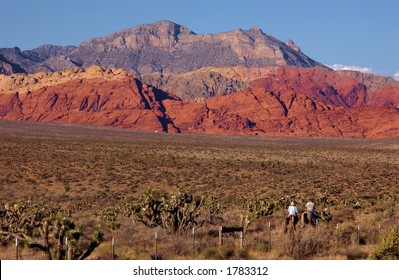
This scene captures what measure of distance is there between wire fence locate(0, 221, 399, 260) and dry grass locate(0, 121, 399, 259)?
0.04 m

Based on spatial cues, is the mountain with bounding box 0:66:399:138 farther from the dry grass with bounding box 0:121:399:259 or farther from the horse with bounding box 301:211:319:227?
the horse with bounding box 301:211:319:227

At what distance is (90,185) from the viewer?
42.7 metres

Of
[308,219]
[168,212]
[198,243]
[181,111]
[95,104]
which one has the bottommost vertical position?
[198,243]

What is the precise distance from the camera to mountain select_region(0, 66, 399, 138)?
150375 mm

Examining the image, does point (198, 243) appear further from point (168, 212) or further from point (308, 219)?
point (308, 219)

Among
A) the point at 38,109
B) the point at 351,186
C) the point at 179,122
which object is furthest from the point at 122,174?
the point at 38,109

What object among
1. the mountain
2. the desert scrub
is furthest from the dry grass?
the mountain

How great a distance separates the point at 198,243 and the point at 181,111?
146767 mm

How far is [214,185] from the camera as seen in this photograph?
142ft

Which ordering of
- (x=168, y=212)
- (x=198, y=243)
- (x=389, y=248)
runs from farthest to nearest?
(x=168, y=212) → (x=198, y=243) → (x=389, y=248)

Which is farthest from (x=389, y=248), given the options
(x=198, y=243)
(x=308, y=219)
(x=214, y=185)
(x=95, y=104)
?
(x=95, y=104)

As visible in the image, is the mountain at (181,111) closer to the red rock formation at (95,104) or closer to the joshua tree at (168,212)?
the red rock formation at (95,104)

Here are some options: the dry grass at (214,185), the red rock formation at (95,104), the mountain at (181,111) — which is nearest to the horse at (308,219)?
the dry grass at (214,185)

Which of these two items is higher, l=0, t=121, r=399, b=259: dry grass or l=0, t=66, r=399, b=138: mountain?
l=0, t=66, r=399, b=138: mountain
